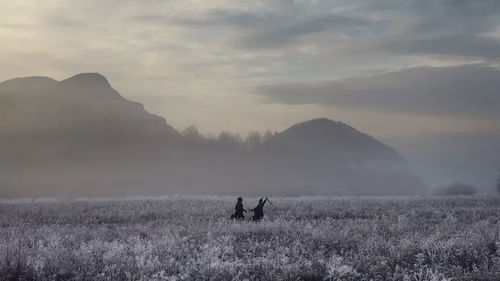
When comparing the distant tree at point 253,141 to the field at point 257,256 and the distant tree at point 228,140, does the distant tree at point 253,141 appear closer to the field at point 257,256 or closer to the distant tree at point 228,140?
the distant tree at point 228,140

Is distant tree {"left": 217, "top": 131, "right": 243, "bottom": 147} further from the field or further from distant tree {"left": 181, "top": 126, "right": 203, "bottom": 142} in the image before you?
the field

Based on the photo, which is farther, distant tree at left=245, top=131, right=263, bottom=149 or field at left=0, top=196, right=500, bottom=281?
distant tree at left=245, top=131, right=263, bottom=149

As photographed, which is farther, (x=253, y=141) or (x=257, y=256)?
(x=253, y=141)

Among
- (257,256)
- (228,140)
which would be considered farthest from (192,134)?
(257,256)

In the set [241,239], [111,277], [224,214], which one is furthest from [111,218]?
[111,277]

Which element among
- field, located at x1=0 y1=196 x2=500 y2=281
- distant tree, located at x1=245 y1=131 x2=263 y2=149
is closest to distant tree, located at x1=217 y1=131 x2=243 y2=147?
distant tree, located at x1=245 y1=131 x2=263 y2=149

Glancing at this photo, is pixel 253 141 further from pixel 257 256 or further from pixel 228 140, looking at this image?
pixel 257 256

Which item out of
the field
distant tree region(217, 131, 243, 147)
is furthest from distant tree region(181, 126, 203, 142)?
the field

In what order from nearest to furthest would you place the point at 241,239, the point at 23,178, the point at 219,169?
the point at 241,239 < the point at 23,178 < the point at 219,169

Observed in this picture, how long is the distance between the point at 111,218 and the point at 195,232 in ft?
32.1

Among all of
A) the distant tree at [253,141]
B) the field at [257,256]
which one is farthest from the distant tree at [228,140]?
the field at [257,256]

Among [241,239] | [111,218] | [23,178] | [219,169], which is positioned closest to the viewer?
[241,239]

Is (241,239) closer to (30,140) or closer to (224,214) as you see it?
(224,214)

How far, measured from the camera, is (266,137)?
167 m
